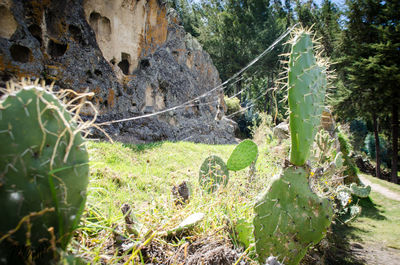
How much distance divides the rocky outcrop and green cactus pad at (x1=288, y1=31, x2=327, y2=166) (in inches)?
64.6

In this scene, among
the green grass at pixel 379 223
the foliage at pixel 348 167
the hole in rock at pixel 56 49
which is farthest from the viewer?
the foliage at pixel 348 167

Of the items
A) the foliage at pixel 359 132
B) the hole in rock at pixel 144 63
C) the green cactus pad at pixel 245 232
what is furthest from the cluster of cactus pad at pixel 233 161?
the foliage at pixel 359 132

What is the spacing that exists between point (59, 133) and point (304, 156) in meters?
0.98

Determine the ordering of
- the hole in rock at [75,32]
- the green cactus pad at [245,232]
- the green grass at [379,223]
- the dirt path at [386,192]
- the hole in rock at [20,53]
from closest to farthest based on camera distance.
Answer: the green cactus pad at [245,232]
the green grass at [379,223]
the hole in rock at [20,53]
the hole in rock at [75,32]
the dirt path at [386,192]

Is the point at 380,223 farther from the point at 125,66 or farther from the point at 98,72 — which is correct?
the point at 125,66

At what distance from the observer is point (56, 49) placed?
3785 millimetres

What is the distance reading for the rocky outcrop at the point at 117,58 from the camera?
3.34m

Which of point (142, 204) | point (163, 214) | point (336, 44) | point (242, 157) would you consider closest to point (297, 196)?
point (163, 214)

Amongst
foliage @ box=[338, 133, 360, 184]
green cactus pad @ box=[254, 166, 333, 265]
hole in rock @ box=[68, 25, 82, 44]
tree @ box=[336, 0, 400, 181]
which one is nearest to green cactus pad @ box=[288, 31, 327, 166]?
green cactus pad @ box=[254, 166, 333, 265]

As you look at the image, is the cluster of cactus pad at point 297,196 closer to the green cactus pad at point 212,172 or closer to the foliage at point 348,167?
the green cactus pad at point 212,172

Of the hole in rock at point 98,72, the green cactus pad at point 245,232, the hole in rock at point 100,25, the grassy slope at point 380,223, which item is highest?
the hole in rock at point 100,25

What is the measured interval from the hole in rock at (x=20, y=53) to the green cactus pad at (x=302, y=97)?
370 cm

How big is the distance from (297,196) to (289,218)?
103 millimetres

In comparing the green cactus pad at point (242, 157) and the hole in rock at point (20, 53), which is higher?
the hole in rock at point (20, 53)
